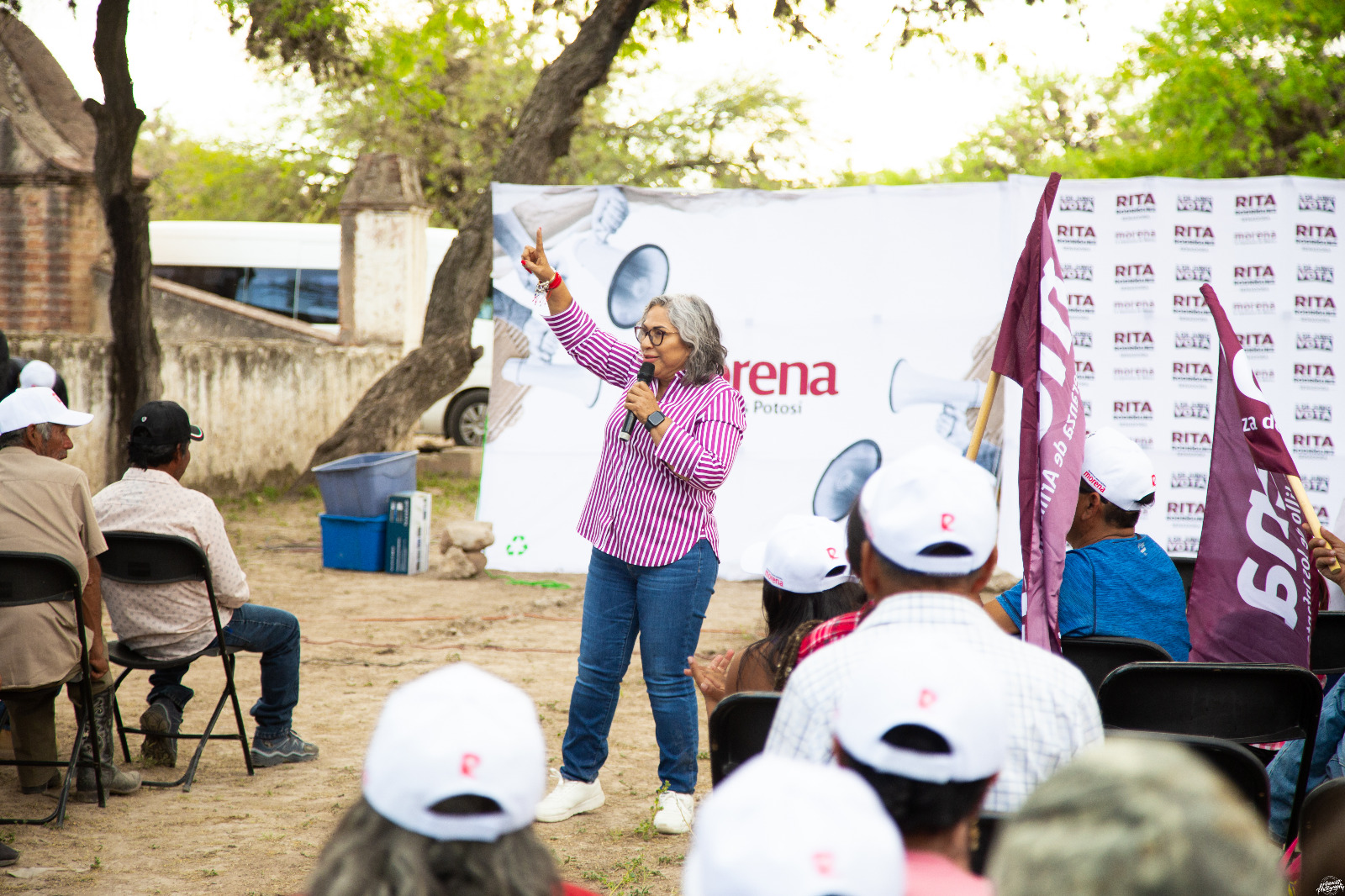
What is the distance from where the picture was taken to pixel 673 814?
12.8 feet

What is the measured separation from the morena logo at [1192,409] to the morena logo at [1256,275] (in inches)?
30.4

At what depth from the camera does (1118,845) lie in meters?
1.03

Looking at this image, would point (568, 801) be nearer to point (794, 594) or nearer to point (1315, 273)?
point (794, 594)

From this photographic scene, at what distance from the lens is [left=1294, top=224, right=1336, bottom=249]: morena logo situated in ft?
24.2

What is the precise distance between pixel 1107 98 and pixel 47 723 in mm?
33698

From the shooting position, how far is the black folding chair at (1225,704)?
2922 millimetres

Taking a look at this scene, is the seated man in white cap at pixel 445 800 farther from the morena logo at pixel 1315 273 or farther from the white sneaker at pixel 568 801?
the morena logo at pixel 1315 273

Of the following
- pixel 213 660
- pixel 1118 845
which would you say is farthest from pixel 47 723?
pixel 1118 845

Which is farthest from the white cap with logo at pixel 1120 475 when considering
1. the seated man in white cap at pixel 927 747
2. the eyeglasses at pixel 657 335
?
the seated man in white cap at pixel 927 747

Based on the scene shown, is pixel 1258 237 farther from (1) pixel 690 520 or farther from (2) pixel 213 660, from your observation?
(2) pixel 213 660

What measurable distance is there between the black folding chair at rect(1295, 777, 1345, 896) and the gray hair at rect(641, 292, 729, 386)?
2.07 metres

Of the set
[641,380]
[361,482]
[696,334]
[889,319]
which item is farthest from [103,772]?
[889,319]

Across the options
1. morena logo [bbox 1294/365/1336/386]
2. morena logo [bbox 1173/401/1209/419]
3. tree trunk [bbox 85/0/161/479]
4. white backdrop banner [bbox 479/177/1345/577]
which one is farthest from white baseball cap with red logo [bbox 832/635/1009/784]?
tree trunk [bbox 85/0/161/479]

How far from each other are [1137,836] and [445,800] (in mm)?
740
